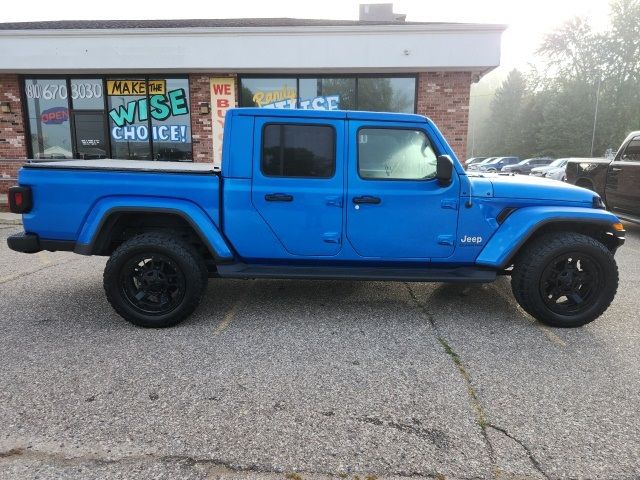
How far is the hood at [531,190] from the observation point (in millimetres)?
3916

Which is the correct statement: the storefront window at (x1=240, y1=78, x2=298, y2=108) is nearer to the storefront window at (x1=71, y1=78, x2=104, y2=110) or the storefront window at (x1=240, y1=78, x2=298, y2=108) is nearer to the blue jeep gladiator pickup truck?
the storefront window at (x1=71, y1=78, x2=104, y2=110)

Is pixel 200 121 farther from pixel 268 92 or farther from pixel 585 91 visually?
pixel 585 91

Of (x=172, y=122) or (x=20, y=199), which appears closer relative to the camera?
(x=20, y=199)

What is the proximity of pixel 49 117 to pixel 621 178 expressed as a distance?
45.9 feet

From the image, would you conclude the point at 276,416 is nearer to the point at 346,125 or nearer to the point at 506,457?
the point at 506,457

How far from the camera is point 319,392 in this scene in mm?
2824

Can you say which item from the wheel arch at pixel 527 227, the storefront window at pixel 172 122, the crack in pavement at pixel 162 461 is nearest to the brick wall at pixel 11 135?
the storefront window at pixel 172 122

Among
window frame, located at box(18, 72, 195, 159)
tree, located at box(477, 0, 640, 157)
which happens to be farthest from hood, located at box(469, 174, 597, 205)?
tree, located at box(477, 0, 640, 157)

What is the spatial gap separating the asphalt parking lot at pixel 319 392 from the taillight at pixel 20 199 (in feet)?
3.41

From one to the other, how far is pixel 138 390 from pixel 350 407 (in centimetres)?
136

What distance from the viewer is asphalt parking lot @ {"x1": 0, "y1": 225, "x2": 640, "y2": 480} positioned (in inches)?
86.9

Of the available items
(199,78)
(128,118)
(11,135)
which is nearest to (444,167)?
(199,78)

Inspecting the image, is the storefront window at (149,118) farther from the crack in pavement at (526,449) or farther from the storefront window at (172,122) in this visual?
the crack in pavement at (526,449)

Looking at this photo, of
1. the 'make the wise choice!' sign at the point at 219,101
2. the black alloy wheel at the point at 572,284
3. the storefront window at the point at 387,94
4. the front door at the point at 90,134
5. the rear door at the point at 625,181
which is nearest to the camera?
the black alloy wheel at the point at 572,284
